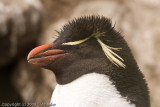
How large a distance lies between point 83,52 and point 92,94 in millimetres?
216

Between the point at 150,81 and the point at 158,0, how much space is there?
118cm

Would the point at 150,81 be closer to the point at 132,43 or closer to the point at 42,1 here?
the point at 132,43

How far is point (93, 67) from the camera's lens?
1651 millimetres

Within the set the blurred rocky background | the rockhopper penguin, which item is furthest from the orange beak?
the blurred rocky background

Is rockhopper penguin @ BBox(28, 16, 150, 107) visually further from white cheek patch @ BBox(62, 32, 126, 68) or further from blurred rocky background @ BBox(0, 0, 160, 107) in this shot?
blurred rocky background @ BBox(0, 0, 160, 107)

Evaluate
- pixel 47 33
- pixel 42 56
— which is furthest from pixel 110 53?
pixel 47 33

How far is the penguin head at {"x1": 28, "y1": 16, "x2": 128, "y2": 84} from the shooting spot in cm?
166

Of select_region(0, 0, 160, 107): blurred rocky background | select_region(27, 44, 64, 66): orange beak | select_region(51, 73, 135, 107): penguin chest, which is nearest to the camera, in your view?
select_region(51, 73, 135, 107): penguin chest

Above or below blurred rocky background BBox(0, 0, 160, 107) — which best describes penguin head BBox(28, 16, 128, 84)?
below

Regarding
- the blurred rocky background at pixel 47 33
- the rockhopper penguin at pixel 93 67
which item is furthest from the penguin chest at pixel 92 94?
the blurred rocky background at pixel 47 33

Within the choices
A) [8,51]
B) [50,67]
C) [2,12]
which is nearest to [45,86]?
[8,51]

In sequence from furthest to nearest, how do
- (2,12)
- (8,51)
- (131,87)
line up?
(8,51)
(2,12)
(131,87)

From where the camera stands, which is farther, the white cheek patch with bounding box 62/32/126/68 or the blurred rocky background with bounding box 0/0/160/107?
the blurred rocky background with bounding box 0/0/160/107

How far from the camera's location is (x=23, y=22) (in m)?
5.18
